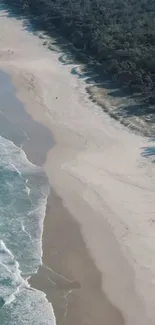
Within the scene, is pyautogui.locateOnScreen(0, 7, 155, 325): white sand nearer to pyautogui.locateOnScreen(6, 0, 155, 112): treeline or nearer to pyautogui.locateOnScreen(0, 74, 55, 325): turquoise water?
pyautogui.locateOnScreen(0, 74, 55, 325): turquoise water

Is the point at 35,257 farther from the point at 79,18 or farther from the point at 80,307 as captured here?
the point at 79,18

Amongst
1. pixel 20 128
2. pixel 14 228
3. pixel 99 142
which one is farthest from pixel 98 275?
pixel 20 128

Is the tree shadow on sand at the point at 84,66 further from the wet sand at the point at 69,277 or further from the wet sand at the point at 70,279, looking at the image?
the wet sand at the point at 70,279

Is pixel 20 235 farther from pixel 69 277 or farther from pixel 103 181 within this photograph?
pixel 103 181

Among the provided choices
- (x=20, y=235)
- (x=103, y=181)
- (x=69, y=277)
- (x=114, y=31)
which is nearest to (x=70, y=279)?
(x=69, y=277)

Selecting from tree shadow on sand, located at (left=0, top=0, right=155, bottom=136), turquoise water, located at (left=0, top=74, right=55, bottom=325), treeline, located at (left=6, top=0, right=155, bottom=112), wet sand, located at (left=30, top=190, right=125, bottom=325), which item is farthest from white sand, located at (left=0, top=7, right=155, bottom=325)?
treeline, located at (left=6, top=0, right=155, bottom=112)

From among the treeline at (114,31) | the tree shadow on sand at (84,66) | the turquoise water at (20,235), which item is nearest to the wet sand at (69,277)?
the turquoise water at (20,235)
